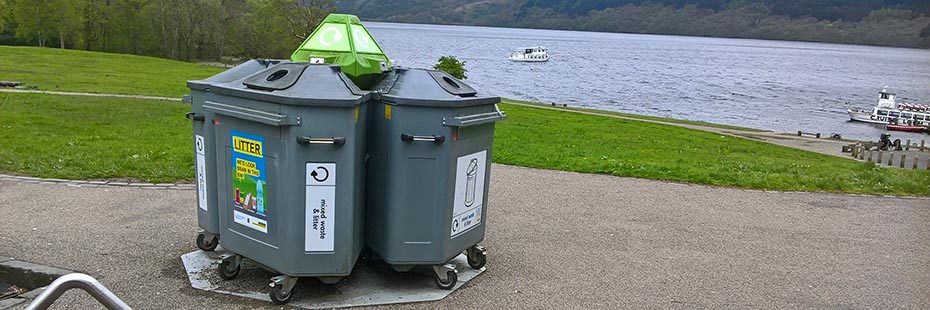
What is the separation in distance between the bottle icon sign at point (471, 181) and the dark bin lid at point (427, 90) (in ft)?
1.47

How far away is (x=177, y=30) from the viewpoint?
2616 inches

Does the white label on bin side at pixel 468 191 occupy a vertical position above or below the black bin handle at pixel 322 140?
below

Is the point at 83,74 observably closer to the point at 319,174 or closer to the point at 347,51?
the point at 347,51

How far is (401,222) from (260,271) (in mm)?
1219

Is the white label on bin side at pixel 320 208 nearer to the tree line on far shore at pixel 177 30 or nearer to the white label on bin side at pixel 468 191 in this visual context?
the white label on bin side at pixel 468 191

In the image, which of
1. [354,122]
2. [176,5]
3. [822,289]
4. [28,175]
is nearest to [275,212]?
[354,122]

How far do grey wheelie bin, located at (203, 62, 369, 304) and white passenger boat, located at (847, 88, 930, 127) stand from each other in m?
53.5

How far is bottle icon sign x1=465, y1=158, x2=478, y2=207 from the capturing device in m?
5.36

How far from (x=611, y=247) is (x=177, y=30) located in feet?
218

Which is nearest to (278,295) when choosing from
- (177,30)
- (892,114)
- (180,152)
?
(180,152)

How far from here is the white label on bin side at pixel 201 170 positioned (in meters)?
5.68

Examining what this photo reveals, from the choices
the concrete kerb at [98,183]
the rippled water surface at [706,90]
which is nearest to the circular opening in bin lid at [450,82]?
the concrete kerb at [98,183]

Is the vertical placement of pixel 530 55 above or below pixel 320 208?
below

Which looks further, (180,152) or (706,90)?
(706,90)
